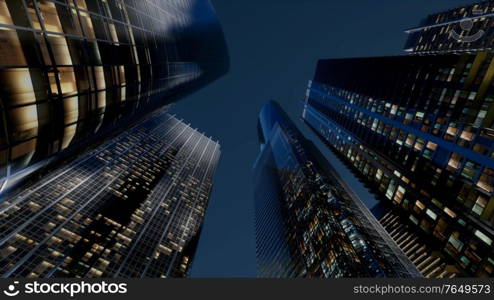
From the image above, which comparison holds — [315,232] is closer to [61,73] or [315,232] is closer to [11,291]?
[11,291]

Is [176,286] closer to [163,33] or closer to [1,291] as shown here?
[1,291]

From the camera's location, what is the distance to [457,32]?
89875 mm

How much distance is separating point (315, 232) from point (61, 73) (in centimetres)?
7326

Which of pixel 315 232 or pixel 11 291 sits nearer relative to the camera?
pixel 11 291

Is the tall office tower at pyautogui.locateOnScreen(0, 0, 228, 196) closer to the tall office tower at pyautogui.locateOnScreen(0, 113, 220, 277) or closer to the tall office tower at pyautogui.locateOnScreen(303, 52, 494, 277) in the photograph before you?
the tall office tower at pyautogui.locateOnScreen(0, 113, 220, 277)

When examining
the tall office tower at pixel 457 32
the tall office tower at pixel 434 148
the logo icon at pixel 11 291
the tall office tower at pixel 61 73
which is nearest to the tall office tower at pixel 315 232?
the tall office tower at pixel 434 148

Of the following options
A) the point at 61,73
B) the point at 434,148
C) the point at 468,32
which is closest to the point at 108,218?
the point at 61,73

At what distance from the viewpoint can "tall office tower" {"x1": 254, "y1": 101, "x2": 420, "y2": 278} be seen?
56.6 meters

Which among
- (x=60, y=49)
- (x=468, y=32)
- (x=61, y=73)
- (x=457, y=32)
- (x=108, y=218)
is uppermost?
(x=457, y=32)

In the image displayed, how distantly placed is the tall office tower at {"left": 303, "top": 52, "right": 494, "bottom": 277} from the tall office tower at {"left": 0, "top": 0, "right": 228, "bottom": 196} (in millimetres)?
52342

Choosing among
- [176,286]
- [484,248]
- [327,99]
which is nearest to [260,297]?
[176,286]

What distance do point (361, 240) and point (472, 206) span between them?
86.4 ft

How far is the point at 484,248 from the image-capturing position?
38.3 meters

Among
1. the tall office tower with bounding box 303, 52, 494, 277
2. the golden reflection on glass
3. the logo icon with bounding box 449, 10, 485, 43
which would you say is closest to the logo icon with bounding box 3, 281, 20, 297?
the golden reflection on glass
